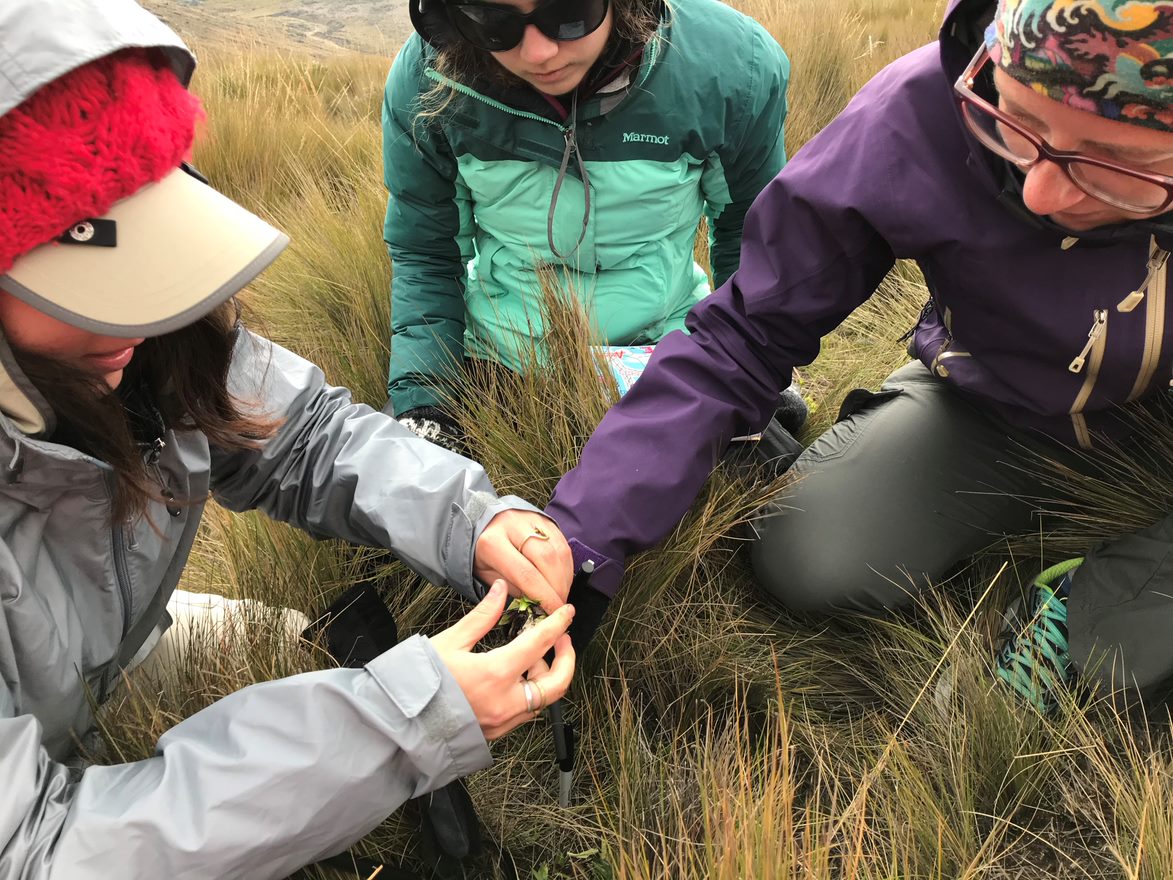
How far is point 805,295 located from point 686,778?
90 cm

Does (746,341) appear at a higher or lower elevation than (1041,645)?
higher

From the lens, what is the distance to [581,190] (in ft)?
7.22

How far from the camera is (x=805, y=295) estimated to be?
167 cm

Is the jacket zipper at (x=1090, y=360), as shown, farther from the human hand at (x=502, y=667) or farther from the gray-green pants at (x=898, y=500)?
the human hand at (x=502, y=667)

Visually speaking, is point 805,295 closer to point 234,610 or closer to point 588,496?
point 588,496

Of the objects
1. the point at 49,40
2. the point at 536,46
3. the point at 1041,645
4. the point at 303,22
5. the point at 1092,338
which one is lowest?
the point at 303,22

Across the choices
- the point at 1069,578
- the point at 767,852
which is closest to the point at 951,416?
the point at 1069,578

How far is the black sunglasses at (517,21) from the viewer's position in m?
1.74

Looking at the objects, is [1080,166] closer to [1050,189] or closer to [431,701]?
[1050,189]

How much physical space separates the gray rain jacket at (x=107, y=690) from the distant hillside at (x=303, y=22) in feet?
19.4

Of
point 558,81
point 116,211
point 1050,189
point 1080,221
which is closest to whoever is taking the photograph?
point 116,211

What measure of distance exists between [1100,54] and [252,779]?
1374 millimetres

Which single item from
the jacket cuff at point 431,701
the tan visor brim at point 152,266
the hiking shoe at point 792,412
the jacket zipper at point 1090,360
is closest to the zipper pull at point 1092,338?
the jacket zipper at point 1090,360

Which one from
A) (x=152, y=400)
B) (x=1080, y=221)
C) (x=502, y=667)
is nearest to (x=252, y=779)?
(x=502, y=667)
